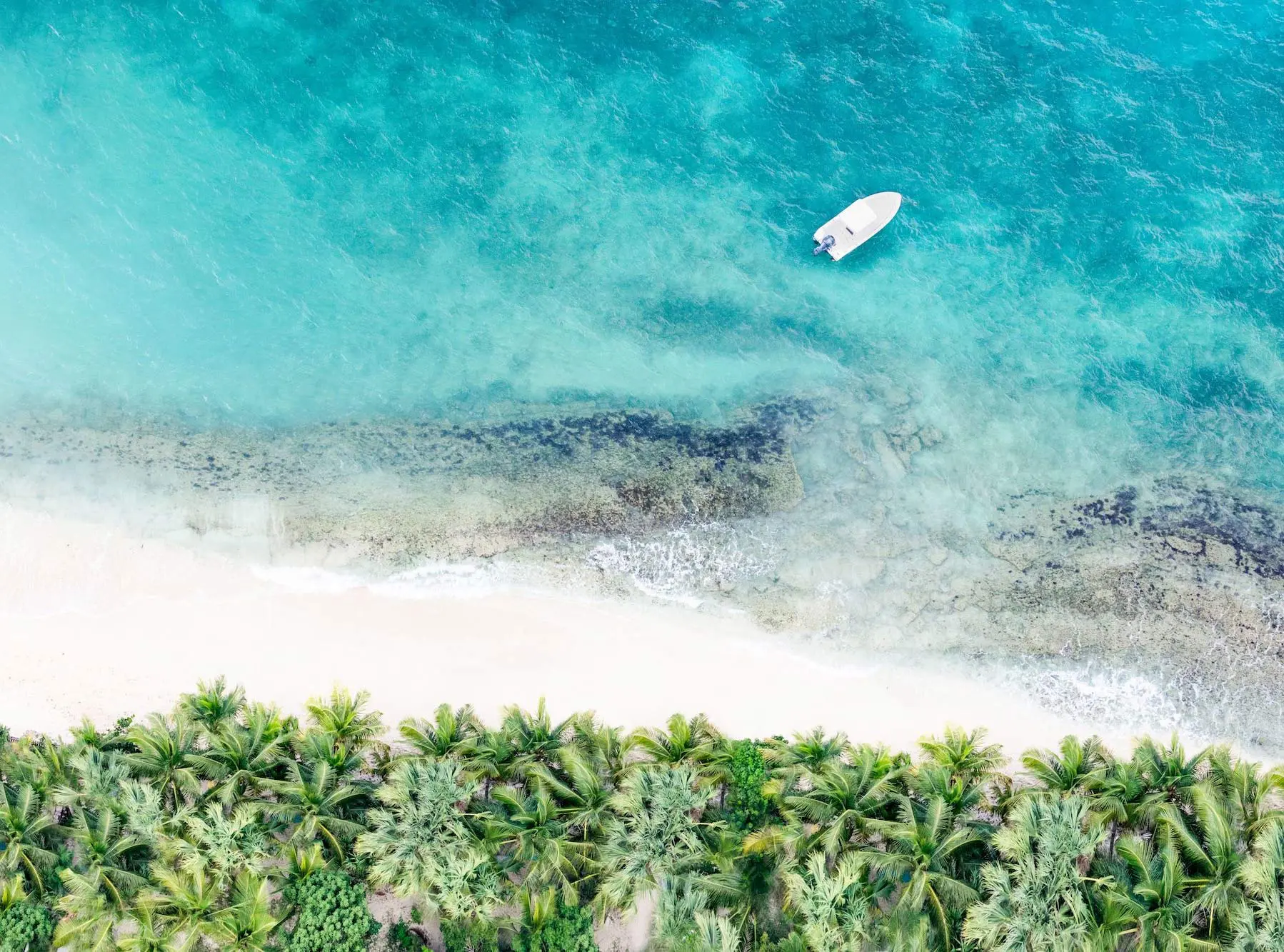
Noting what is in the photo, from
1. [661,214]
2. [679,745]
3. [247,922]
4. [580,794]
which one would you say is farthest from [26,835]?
[661,214]

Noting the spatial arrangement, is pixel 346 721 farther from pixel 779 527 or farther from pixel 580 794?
pixel 779 527

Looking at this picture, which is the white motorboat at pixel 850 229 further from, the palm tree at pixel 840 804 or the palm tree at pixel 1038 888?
the palm tree at pixel 1038 888

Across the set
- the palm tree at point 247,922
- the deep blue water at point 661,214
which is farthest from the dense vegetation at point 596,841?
the deep blue water at point 661,214

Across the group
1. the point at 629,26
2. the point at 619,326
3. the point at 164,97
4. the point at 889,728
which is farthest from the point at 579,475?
the point at 164,97

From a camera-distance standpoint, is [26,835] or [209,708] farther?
[209,708]

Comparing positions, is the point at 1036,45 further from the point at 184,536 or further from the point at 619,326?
the point at 184,536
